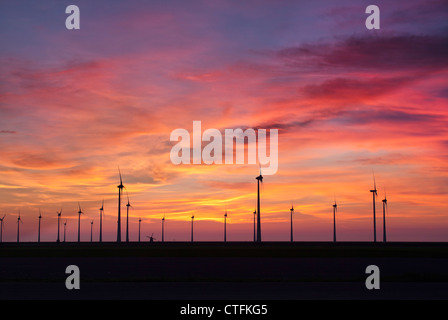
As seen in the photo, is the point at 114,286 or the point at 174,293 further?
the point at 114,286

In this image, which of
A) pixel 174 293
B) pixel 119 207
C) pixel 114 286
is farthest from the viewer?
pixel 119 207

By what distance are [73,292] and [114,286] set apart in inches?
177

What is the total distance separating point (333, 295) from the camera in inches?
1331
